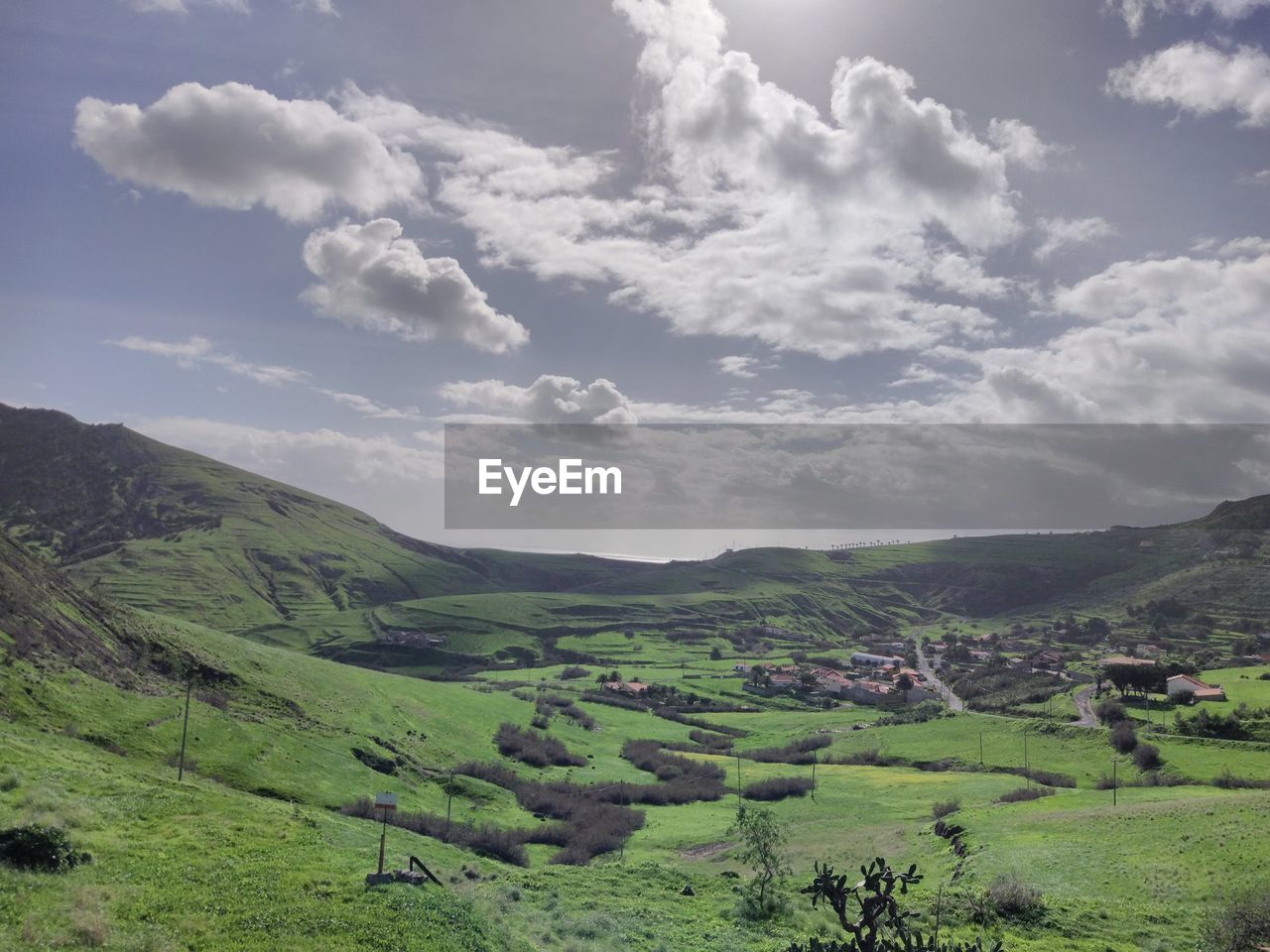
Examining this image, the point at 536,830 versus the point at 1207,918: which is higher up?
the point at 1207,918

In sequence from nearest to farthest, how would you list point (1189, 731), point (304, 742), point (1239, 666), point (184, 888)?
point (184, 888), point (304, 742), point (1189, 731), point (1239, 666)

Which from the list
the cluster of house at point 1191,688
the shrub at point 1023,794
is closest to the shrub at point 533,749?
the shrub at point 1023,794

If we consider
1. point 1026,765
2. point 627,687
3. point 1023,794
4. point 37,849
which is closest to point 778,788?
point 1023,794

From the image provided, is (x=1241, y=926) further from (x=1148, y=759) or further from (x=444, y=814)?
(x=1148, y=759)

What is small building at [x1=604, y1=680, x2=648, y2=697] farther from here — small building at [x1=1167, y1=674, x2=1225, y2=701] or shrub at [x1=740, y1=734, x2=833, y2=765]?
small building at [x1=1167, y1=674, x2=1225, y2=701]

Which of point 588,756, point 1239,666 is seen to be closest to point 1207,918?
point 588,756

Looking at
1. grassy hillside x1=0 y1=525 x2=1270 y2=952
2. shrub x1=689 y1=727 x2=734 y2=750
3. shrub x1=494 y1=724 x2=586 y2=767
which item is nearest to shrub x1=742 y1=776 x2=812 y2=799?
grassy hillside x1=0 y1=525 x2=1270 y2=952

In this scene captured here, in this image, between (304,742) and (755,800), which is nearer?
(304,742)

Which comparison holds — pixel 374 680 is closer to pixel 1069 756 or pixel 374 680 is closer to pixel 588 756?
pixel 588 756
